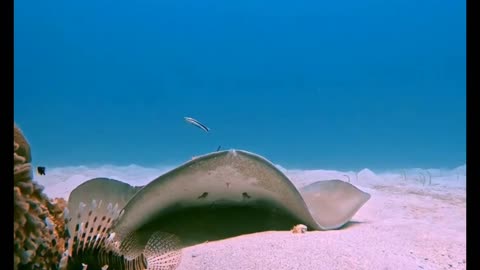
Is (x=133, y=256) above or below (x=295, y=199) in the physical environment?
below

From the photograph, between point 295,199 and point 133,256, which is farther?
point 295,199

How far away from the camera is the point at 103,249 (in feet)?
6.77

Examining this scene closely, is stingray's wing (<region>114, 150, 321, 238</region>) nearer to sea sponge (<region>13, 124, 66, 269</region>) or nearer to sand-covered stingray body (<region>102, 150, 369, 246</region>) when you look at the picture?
sand-covered stingray body (<region>102, 150, 369, 246</region>)

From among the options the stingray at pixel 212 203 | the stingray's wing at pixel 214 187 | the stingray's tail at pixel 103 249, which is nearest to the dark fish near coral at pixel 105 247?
the stingray's tail at pixel 103 249

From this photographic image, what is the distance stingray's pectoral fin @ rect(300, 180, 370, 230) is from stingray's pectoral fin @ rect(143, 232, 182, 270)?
163cm

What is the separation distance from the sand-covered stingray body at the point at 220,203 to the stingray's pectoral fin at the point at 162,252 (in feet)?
1.44

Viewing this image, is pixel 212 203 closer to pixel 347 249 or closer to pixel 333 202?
pixel 347 249

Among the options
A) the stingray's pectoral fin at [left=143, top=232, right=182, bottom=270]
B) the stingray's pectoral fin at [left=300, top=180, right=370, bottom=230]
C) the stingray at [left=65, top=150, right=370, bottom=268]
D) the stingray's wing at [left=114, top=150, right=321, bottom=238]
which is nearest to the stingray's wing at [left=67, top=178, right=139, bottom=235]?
the stingray at [left=65, top=150, right=370, bottom=268]

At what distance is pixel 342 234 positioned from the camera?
10.9ft

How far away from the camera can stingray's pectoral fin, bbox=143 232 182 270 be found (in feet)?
7.82
